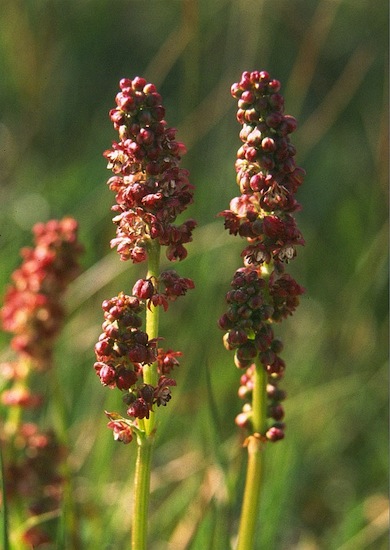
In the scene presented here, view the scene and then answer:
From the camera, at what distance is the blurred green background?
7.97 ft

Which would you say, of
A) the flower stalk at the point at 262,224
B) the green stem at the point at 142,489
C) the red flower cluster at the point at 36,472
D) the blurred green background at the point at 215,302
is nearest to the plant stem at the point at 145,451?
the green stem at the point at 142,489

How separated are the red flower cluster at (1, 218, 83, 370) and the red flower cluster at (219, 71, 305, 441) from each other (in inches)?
32.9

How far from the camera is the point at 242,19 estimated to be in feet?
15.0

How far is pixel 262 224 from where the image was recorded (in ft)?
4.40

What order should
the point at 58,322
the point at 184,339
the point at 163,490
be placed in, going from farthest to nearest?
the point at 184,339
the point at 163,490
the point at 58,322

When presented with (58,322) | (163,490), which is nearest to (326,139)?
(163,490)

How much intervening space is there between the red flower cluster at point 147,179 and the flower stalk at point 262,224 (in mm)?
104

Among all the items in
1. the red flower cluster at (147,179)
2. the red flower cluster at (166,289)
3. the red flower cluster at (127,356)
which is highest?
the red flower cluster at (147,179)

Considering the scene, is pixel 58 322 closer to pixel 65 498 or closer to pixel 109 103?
pixel 65 498

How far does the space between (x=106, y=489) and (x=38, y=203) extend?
→ 1655 mm

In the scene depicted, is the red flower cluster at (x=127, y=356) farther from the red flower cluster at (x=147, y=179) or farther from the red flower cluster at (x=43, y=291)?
the red flower cluster at (x=43, y=291)

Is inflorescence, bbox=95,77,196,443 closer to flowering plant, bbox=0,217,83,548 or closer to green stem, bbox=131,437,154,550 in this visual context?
green stem, bbox=131,437,154,550

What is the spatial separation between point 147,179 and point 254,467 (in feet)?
1.81

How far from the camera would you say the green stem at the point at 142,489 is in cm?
137
